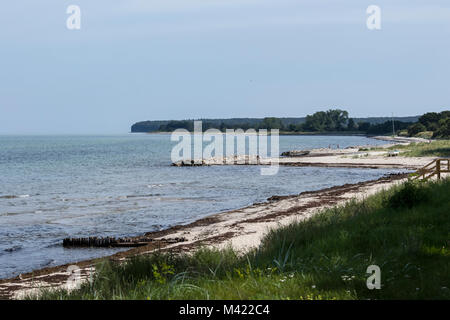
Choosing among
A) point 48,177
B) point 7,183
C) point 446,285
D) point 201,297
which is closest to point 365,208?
point 446,285

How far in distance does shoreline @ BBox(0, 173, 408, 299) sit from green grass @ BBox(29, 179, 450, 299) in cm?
160

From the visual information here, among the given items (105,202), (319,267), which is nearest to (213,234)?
(319,267)

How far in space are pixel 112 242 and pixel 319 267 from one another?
1229cm

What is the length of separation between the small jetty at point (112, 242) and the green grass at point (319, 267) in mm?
7349

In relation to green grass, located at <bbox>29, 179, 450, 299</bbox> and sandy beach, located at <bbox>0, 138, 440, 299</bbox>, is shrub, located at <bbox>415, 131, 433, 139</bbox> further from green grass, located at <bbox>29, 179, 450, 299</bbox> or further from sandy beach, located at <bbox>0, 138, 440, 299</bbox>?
green grass, located at <bbox>29, 179, 450, 299</bbox>

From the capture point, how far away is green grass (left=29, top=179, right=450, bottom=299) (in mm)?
7320

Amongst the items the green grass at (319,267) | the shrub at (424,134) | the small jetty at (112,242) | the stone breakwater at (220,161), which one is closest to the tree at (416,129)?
the shrub at (424,134)

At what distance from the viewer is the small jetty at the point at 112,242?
1911cm

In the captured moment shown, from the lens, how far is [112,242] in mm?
19484

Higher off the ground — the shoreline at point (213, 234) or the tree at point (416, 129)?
the tree at point (416, 129)

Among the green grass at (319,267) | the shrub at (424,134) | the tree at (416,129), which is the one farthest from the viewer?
the tree at (416,129)

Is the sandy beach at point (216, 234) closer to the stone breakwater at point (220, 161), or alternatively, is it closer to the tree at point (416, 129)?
the stone breakwater at point (220, 161)

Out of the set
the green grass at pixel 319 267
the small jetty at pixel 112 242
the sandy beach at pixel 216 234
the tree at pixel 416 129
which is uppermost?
the tree at pixel 416 129
